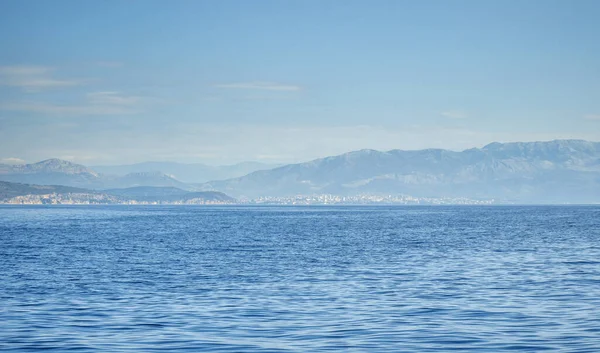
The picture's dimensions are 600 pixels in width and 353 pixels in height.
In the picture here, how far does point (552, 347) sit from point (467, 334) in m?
3.33

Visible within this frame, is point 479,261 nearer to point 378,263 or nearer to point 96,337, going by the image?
point 378,263

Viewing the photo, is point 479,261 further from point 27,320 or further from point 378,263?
point 27,320

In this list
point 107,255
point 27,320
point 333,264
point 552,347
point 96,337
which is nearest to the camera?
point 552,347

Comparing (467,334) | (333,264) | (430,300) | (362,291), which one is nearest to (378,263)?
(333,264)

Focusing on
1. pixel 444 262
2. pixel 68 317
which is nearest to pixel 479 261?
pixel 444 262

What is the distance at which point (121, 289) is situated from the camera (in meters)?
42.6

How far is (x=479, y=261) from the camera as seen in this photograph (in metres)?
59.6

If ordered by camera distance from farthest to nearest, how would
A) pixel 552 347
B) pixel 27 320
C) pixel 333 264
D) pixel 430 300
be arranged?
pixel 333 264
pixel 430 300
pixel 27 320
pixel 552 347

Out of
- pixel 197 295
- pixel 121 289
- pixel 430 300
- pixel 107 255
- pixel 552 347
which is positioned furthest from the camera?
pixel 107 255

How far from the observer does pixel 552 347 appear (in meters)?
25.7

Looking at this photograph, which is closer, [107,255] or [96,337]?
[96,337]

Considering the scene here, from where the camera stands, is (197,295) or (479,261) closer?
(197,295)

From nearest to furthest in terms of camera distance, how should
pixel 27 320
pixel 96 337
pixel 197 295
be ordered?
pixel 96 337 → pixel 27 320 → pixel 197 295

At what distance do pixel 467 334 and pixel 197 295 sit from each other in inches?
645
